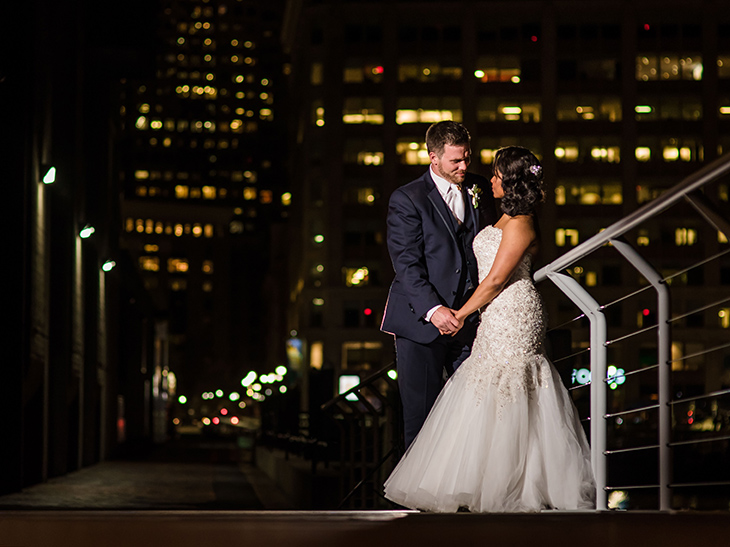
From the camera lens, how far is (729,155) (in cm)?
400

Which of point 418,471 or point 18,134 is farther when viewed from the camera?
point 18,134

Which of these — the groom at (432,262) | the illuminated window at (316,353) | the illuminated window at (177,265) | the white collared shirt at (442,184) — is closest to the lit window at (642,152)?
the illuminated window at (316,353)

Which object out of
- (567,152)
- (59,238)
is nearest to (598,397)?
(59,238)

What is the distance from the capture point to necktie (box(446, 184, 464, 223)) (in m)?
5.79

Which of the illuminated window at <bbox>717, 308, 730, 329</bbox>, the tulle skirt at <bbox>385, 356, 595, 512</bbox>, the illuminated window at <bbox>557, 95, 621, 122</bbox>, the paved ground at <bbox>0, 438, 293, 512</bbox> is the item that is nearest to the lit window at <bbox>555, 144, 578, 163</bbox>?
the illuminated window at <bbox>557, 95, 621, 122</bbox>

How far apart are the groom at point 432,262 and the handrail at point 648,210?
1.66 feet

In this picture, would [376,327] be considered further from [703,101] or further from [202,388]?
[202,388]

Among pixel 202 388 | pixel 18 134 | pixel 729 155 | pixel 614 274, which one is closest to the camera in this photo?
pixel 729 155

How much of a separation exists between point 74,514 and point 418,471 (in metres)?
1.82

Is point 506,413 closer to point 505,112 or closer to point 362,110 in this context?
point 362,110

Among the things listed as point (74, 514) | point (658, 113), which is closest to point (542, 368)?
point (74, 514)

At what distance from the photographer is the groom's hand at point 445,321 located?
5.46 meters

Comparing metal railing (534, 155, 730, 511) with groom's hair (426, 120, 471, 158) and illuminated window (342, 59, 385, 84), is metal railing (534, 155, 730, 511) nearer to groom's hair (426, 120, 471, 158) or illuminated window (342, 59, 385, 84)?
groom's hair (426, 120, 471, 158)

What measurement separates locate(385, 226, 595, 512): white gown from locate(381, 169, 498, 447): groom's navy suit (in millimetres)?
168
